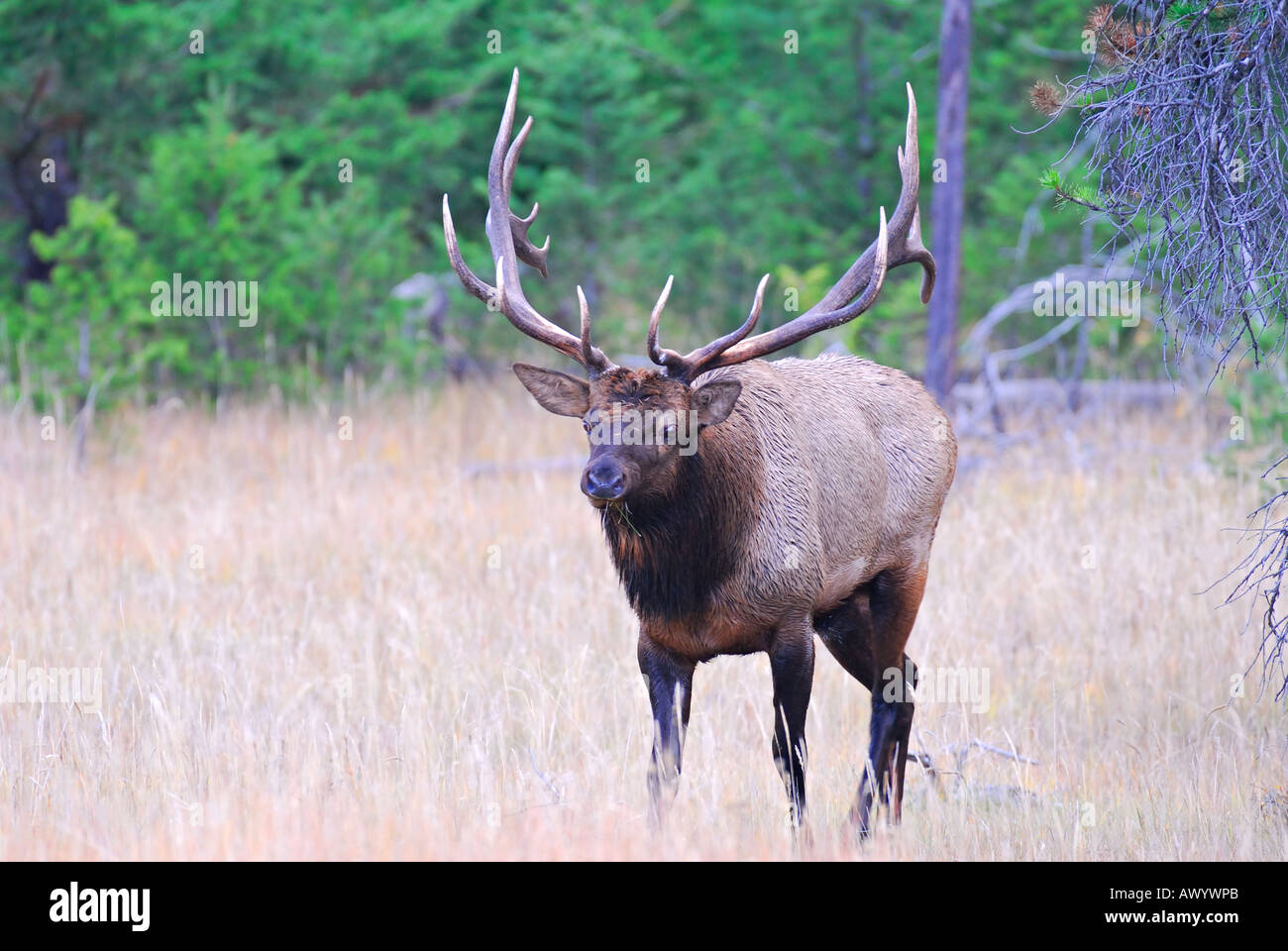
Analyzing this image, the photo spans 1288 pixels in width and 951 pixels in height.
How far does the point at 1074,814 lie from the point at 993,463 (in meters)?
6.61

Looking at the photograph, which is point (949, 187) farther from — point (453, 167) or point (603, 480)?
point (603, 480)

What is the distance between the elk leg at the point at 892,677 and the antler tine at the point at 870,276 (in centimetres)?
117

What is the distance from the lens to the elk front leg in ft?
17.6

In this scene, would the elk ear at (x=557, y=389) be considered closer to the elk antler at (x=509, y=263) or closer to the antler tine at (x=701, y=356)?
the elk antler at (x=509, y=263)

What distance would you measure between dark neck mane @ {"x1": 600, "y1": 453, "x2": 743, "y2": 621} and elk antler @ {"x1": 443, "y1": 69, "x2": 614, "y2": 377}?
1.77 ft

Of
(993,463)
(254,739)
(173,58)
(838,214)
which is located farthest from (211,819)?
(838,214)

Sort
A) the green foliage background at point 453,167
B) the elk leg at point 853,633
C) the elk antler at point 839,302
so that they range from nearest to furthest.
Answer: the elk antler at point 839,302 → the elk leg at point 853,633 → the green foliage background at point 453,167

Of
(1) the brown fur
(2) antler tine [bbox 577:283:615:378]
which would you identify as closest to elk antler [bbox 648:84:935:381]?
(1) the brown fur

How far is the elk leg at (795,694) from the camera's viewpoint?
5.39 m

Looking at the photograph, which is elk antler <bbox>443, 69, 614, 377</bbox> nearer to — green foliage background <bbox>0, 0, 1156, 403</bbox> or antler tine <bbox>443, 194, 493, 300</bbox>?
antler tine <bbox>443, 194, 493, 300</bbox>

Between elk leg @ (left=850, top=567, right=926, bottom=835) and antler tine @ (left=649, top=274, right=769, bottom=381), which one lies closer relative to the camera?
antler tine @ (left=649, top=274, right=769, bottom=381)

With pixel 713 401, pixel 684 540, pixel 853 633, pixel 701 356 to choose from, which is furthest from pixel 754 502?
pixel 853 633

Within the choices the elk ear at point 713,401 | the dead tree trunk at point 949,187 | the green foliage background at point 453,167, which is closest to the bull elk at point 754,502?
the elk ear at point 713,401

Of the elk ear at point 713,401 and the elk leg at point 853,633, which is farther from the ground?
the elk ear at point 713,401
